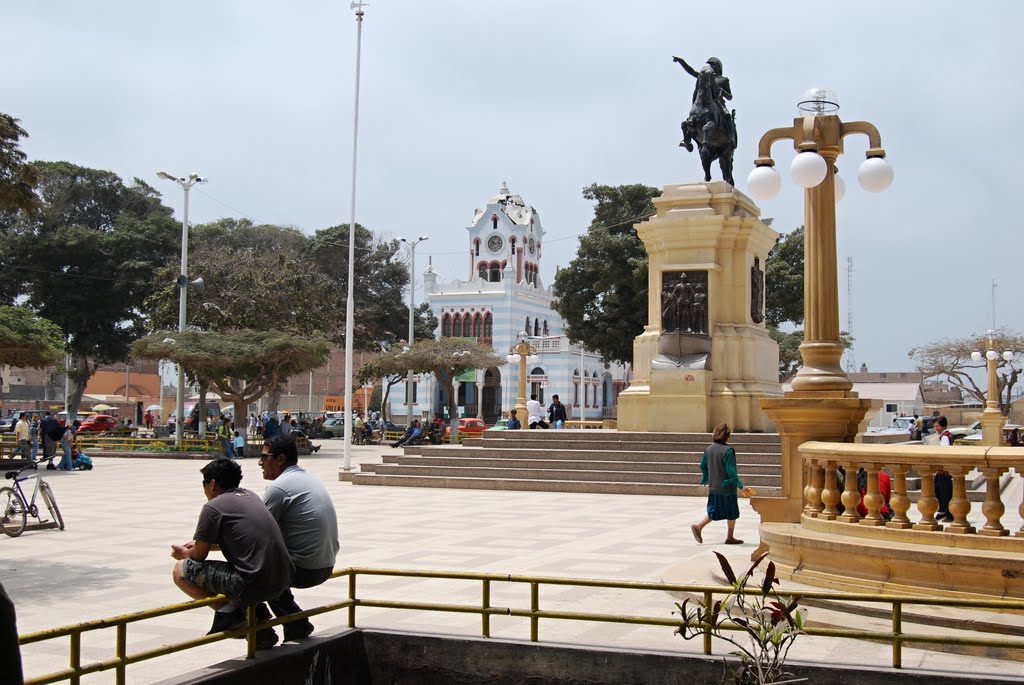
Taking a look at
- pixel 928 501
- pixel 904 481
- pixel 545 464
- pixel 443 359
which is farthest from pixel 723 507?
pixel 443 359

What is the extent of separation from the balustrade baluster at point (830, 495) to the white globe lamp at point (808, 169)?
2.69m

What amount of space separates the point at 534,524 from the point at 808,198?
280 inches

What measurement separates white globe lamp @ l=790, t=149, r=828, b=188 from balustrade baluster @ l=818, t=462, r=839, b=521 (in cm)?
269

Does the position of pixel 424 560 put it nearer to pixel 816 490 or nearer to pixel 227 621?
pixel 816 490

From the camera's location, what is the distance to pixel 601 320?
48.1 metres

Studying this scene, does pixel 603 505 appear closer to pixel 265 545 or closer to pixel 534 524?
pixel 534 524

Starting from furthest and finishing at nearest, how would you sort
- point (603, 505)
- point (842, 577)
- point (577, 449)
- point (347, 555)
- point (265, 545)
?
1. point (577, 449)
2. point (603, 505)
3. point (347, 555)
4. point (842, 577)
5. point (265, 545)

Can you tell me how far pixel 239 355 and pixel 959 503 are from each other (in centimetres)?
3149

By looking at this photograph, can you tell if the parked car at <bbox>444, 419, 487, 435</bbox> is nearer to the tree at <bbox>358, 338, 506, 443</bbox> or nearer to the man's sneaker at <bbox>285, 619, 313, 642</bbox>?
the tree at <bbox>358, 338, 506, 443</bbox>

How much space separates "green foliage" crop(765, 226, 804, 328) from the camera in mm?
47750

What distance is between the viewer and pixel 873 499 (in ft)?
26.6

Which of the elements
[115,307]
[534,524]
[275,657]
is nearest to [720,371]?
[534,524]

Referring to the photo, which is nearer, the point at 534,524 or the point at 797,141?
the point at 797,141

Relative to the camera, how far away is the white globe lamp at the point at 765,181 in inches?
413
